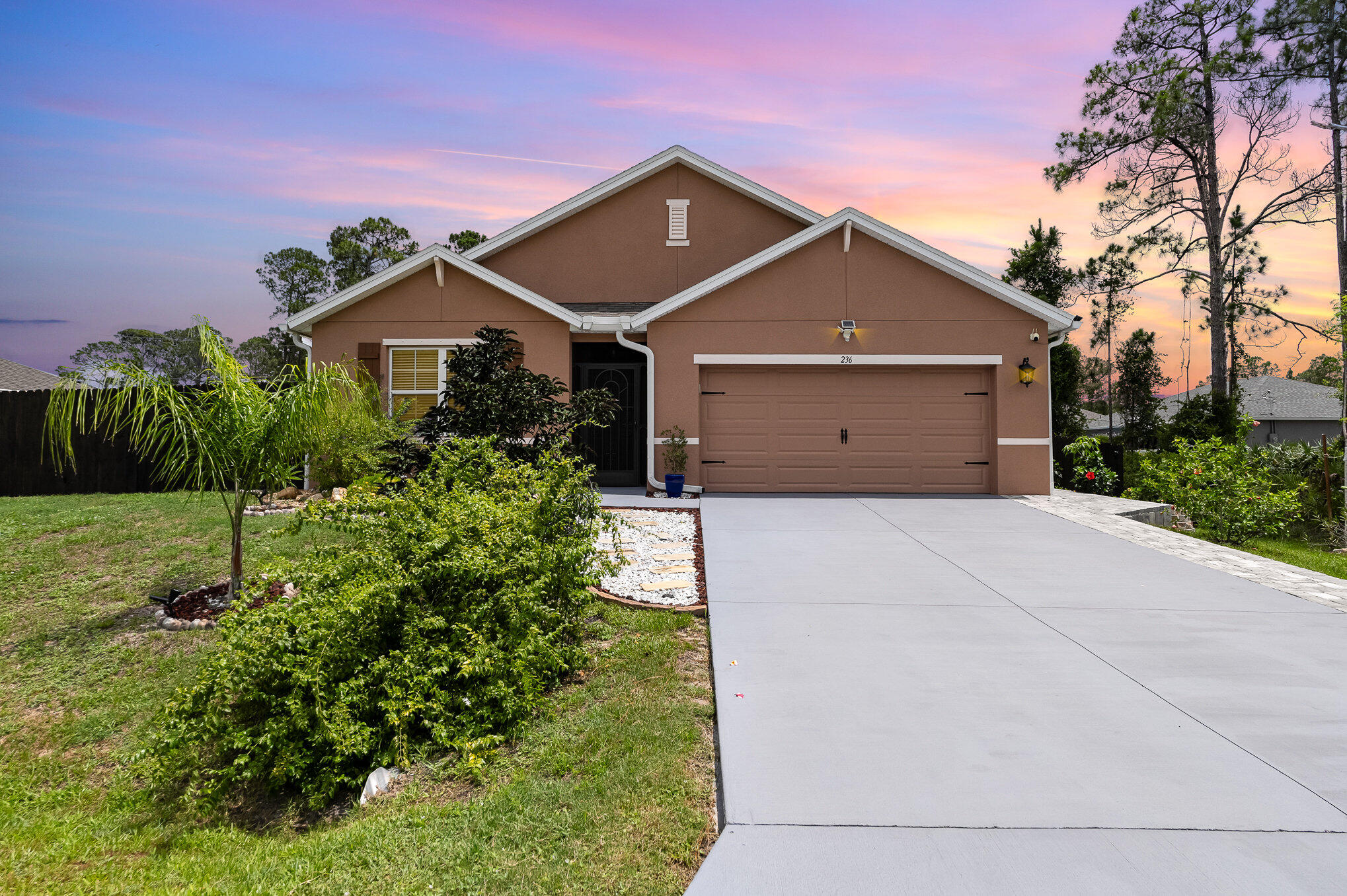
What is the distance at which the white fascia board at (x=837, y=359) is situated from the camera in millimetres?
11781

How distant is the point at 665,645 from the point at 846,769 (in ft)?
5.85

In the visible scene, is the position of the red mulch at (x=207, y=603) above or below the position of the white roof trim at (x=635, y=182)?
below

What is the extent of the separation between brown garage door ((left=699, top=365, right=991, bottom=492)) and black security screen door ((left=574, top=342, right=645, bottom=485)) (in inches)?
59.6

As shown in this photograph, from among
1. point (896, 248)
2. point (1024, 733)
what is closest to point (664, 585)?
point (1024, 733)

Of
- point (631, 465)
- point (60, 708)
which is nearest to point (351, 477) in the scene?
point (631, 465)

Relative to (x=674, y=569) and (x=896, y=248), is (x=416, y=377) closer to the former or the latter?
(x=674, y=569)

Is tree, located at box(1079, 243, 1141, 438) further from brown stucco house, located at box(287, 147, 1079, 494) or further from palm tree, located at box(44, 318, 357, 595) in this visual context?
palm tree, located at box(44, 318, 357, 595)

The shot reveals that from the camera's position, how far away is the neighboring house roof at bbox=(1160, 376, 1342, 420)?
3328 centimetres

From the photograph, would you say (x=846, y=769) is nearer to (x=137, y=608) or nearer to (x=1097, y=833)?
(x=1097, y=833)

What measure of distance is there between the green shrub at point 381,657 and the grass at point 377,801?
20 cm

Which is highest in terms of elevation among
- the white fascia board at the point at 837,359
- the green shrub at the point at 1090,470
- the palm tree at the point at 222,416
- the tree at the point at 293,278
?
the tree at the point at 293,278

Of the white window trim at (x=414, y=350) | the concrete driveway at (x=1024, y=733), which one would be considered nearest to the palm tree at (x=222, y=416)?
the concrete driveway at (x=1024, y=733)

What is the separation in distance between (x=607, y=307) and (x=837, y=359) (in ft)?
15.0

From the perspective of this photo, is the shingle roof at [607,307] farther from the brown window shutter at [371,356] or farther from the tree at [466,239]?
the tree at [466,239]
